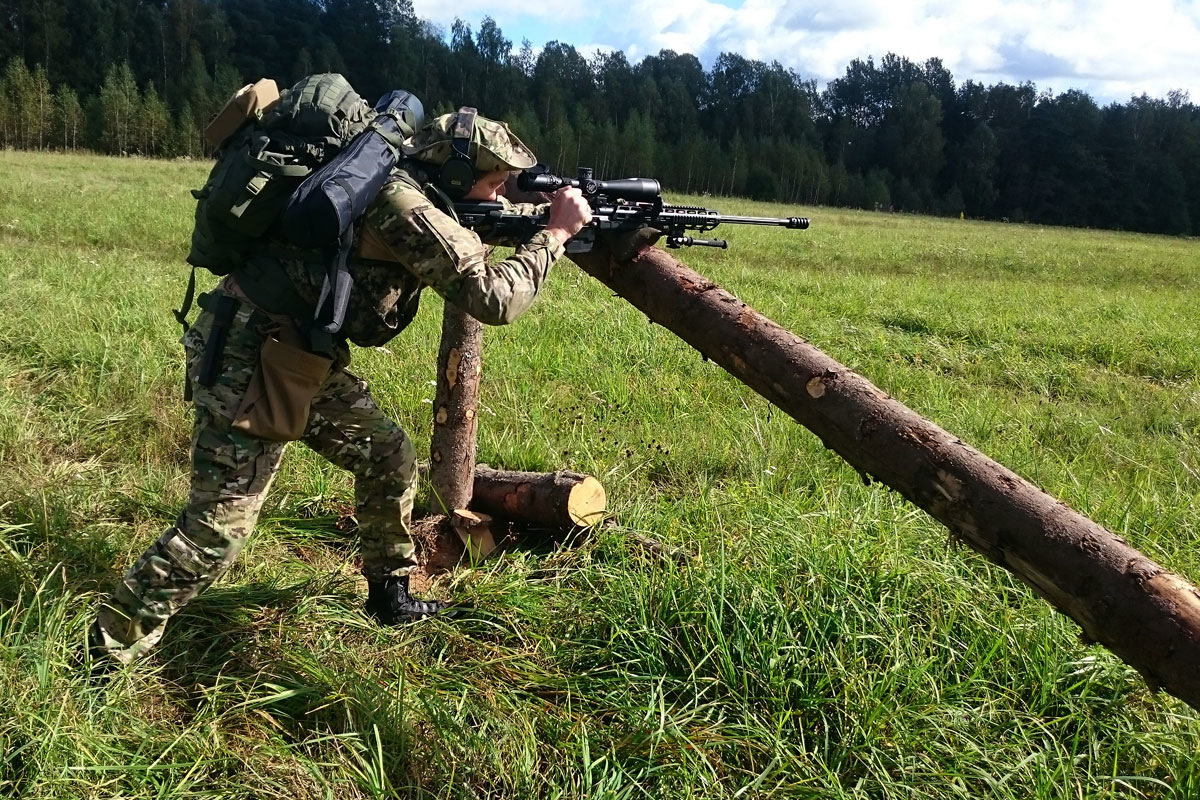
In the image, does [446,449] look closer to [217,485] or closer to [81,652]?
[217,485]

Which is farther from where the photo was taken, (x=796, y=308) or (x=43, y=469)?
(x=796, y=308)

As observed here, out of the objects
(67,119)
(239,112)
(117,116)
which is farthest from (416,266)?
(67,119)

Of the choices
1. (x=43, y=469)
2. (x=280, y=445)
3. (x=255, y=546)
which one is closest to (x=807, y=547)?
(x=280, y=445)

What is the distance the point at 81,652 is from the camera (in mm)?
2812

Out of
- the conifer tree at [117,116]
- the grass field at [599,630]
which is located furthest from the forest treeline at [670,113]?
the grass field at [599,630]

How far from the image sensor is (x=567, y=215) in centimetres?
307

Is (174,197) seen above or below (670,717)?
above

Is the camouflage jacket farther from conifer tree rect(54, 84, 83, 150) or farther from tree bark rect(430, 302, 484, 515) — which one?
conifer tree rect(54, 84, 83, 150)

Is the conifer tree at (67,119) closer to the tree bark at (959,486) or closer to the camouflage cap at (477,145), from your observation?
the camouflage cap at (477,145)

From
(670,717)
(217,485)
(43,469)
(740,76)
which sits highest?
(740,76)

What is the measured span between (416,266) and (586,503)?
5.32 feet

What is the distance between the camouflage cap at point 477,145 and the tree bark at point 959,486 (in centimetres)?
57

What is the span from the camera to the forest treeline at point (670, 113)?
62.7m

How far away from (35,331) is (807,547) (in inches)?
222
